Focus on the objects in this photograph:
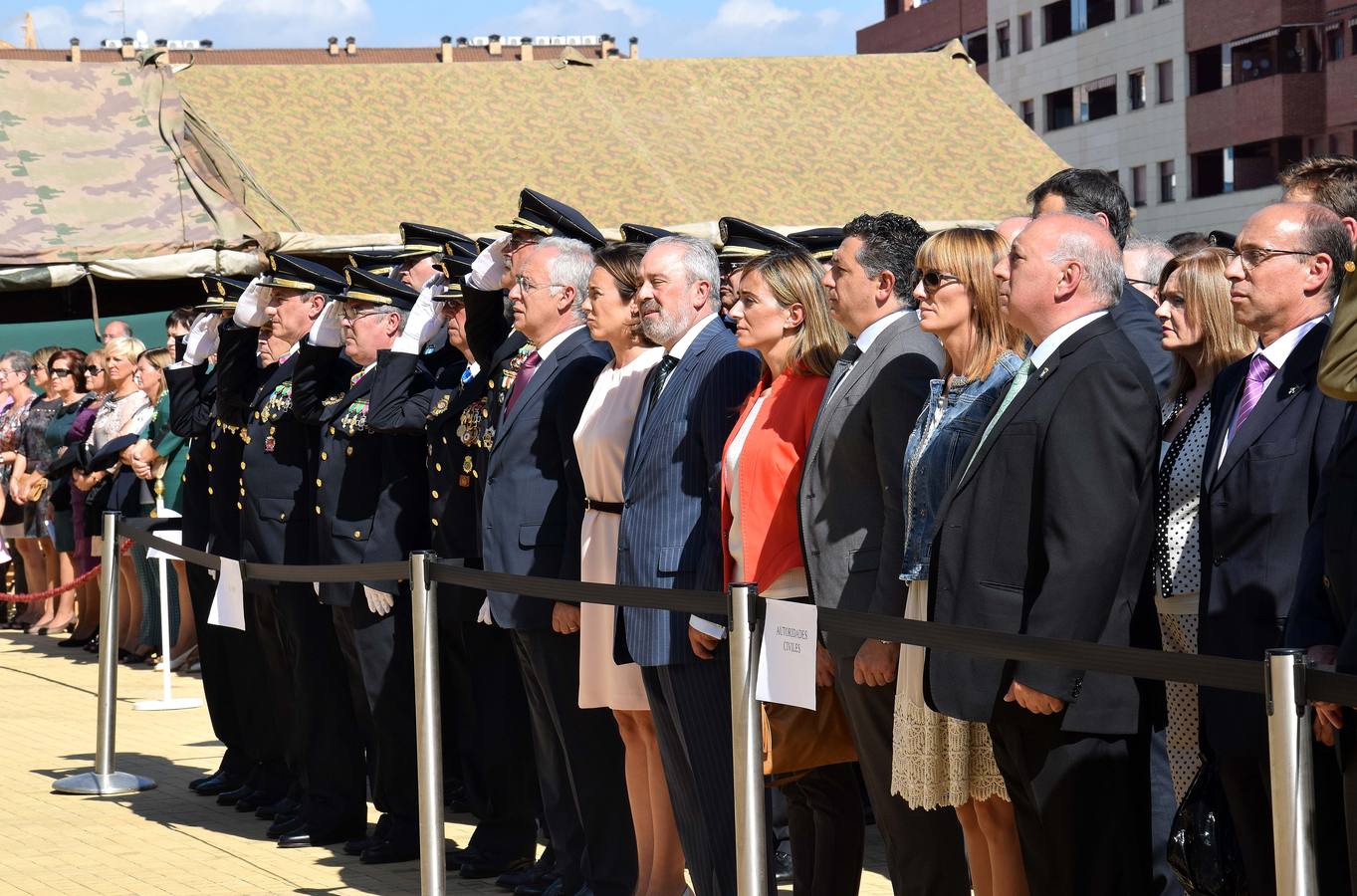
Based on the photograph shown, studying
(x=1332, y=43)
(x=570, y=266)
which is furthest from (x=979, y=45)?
(x=570, y=266)

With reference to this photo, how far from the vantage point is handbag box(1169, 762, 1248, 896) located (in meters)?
3.79

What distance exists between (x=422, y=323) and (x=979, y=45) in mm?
56690

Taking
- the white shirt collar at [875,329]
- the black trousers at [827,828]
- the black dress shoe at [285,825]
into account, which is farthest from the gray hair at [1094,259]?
the black dress shoe at [285,825]

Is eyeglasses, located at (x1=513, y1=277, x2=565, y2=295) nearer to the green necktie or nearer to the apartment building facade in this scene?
the green necktie

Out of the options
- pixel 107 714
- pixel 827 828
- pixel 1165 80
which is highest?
pixel 1165 80

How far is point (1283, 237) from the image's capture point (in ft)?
13.4

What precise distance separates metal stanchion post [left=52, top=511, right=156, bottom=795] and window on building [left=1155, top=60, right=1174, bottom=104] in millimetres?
46218

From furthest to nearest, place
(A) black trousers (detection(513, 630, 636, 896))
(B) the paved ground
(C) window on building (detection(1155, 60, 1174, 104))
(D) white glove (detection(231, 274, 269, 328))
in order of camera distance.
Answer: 1. (C) window on building (detection(1155, 60, 1174, 104))
2. (D) white glove (detection(231, 274, 269, 328))
3. (B) the paved ground
4. (A) black trousers (detection(513, 630, 636, 896))

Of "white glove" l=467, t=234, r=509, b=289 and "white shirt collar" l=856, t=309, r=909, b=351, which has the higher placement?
"white glove" l=467, t=234, r=509, b=289

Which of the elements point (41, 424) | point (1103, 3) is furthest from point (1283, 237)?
point (1103, 3)

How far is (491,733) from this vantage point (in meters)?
6.78

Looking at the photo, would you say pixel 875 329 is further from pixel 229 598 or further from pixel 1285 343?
pixel 229 598

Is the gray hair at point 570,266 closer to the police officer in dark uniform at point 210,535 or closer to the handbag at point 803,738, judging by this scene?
the handbag at point 803,738

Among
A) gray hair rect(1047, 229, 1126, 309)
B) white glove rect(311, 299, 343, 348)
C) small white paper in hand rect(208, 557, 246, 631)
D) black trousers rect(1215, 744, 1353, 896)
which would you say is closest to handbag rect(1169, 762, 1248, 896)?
black trousers rect(1215, 744, 1353, 896)
